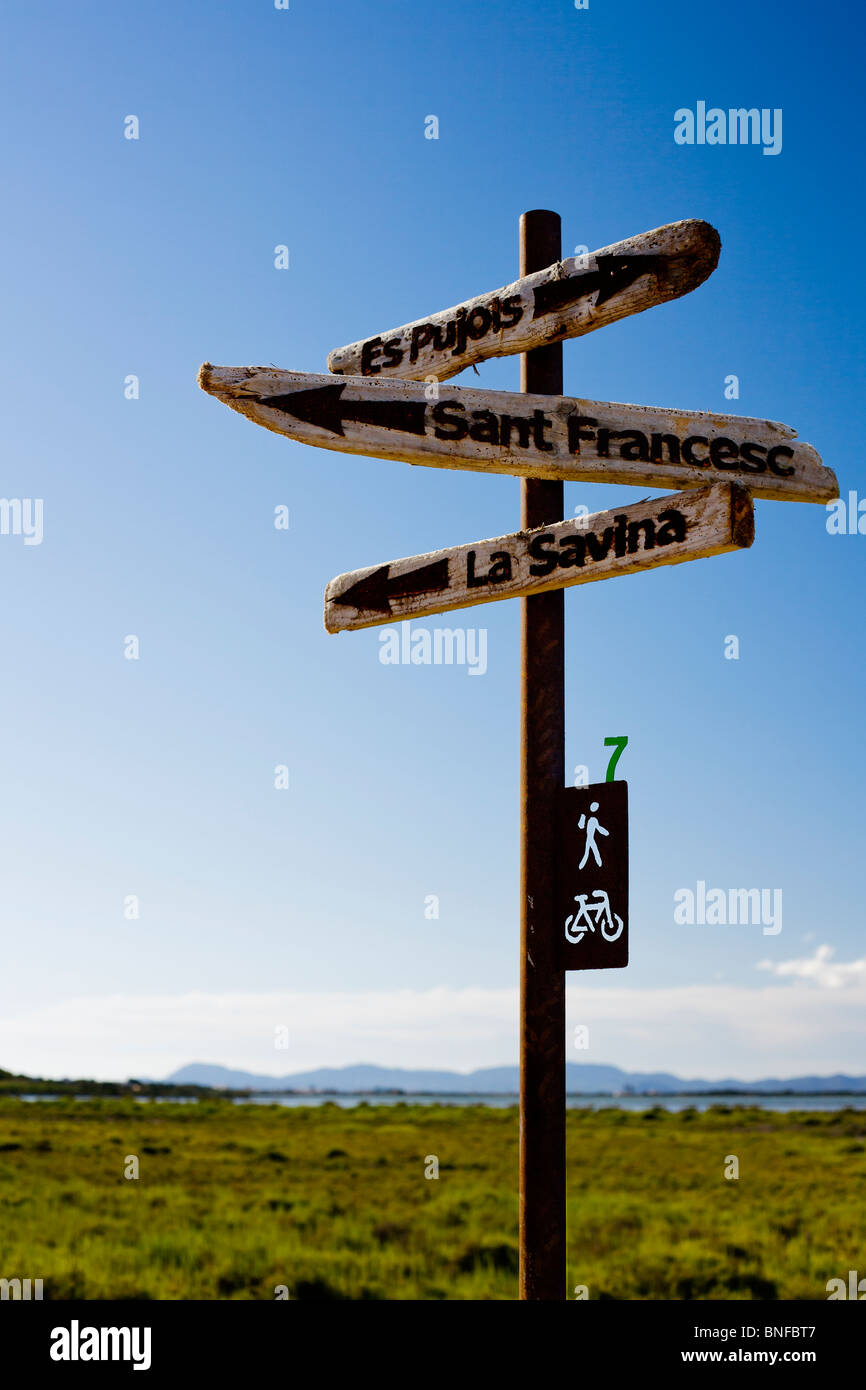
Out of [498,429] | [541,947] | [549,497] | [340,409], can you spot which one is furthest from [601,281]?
[541,947]

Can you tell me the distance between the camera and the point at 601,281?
484 cm

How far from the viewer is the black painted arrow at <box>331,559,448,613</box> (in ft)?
16.1

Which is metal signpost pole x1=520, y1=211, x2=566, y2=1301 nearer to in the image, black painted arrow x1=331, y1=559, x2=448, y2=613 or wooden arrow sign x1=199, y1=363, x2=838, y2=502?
wooden arrow sign x1=199, y1=363, x2=838, y2=502

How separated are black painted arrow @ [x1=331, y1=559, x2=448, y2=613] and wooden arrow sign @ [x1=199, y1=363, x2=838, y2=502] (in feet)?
1.47

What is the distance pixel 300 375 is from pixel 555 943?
2.53 m

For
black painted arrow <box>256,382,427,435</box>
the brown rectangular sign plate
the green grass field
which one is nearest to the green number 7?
the brown rectangular sign plate

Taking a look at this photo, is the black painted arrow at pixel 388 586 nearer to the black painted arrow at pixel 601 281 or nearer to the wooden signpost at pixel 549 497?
the wooden signpost at pixel 549 497

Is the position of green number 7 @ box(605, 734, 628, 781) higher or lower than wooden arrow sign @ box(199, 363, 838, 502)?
lower

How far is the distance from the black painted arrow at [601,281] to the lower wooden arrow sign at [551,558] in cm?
98

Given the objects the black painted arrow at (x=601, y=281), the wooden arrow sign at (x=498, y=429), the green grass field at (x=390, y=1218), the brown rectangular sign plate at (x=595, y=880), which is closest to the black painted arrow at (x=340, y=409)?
the wooden arrow sign at (x=498, y=429)

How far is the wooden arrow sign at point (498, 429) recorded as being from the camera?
15.6ft

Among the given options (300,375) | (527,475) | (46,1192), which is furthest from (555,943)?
(46,1192)
